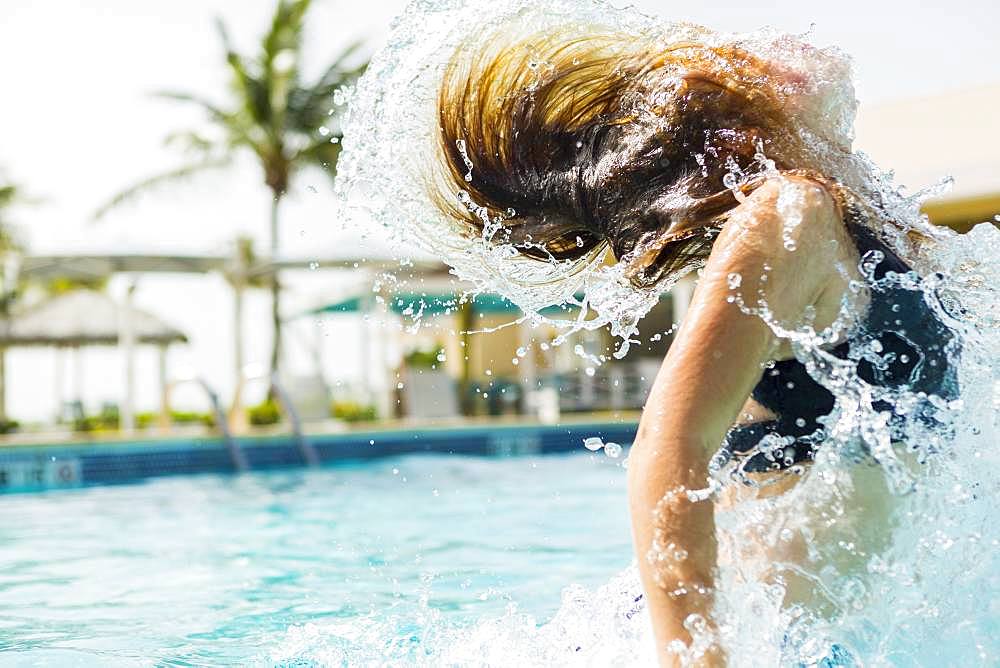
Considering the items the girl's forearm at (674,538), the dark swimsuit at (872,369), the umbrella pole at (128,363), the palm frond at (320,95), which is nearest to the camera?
the girl's forearm at (674,538)

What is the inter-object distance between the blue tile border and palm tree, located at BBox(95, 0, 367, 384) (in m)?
12.0

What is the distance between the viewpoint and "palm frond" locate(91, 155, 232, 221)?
949 inches

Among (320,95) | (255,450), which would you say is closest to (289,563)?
(255,450)

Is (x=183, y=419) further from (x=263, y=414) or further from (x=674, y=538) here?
(x=674, y=538)

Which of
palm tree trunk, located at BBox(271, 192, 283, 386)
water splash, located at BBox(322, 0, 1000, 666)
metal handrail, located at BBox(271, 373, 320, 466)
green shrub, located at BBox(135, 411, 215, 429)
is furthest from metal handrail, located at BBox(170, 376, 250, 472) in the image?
palm tree trunk, located at BBox(271, 192, 283, 386)

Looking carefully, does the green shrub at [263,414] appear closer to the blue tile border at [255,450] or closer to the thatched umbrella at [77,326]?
the blue tile border at [255,450]

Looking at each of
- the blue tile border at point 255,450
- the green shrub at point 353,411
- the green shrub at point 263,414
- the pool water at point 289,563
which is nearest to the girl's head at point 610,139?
the pool water at point 289,563

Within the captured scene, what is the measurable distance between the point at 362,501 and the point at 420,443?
536cm

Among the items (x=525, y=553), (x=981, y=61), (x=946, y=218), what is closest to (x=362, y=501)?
(x=525, y=553)

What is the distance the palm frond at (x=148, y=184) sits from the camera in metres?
24.1

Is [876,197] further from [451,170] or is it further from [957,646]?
[957,646]

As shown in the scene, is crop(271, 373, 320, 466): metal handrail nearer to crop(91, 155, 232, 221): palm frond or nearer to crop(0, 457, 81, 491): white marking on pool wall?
crop(0, 457, 81, 491): white marking on pool wall

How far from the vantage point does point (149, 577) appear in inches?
178

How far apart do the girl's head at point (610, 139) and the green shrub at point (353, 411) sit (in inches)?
596
